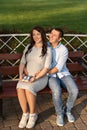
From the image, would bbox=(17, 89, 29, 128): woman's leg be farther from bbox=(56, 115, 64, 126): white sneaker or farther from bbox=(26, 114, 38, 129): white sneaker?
bbox=(56, 115, 64, 126): white sneaker

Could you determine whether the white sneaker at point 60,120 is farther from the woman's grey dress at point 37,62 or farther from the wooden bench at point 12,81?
the woman's grey dress at point 37,62

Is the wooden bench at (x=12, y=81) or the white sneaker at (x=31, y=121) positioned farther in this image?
the wooden bench at (x=12, y=81)

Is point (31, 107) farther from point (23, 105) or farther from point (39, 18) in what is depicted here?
point (39, 18)

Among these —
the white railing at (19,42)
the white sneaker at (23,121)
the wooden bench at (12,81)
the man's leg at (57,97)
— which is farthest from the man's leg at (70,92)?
the white railing at (19,42)

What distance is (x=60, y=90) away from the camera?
550cm

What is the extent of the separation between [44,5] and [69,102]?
60.7ft

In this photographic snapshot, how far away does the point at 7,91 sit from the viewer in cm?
560

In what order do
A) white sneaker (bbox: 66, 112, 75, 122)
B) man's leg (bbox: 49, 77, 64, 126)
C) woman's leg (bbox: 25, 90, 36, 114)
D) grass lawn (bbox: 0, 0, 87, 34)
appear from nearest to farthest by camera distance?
woman's leg (bbox: 25, 90, 36, 114), man's leg (bbox: 49, 77, 64, 126), white sneaker (bbox: 66, 112, 75, 122), grass lawn (bbox: 0, 0, 87, 34)

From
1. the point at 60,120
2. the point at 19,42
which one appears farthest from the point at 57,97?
the point at 19,42

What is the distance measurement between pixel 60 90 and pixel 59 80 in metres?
0.28

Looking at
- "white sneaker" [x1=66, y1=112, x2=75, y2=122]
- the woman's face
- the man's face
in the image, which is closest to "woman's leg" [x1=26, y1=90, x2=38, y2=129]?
"white sneaker" [x1=66, y1=112, x2=75, y2=122]

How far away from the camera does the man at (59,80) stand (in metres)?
5.51

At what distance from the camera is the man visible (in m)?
5.51

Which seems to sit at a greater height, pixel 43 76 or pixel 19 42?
pixel 19 42
